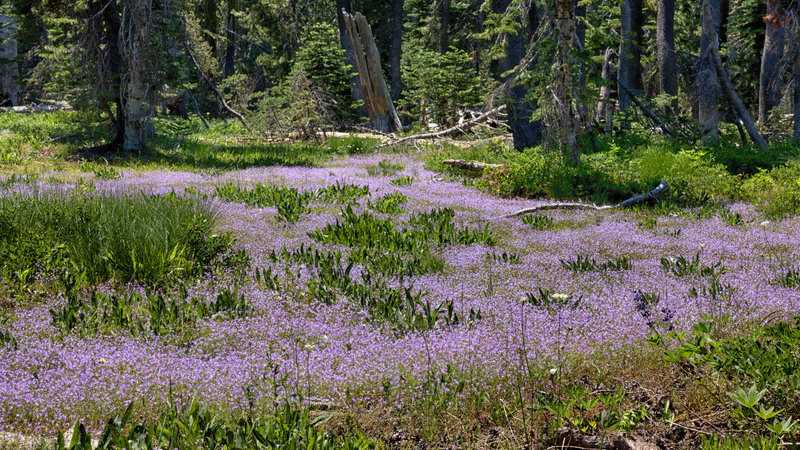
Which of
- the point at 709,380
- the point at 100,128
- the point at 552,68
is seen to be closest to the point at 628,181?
the point at 552,68

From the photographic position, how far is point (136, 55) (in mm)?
12938

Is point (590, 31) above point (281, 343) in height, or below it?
above

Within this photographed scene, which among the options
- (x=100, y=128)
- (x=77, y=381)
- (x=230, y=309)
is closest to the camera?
(x=77, y=381)

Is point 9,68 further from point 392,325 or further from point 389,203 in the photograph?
point 392,325

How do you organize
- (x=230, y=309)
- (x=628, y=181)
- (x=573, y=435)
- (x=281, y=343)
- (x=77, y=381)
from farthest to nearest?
(x=628, y=181) → (x=230, y=309) → (x=281, y=343) → (x=77, y=381) → (x=573, y=435)

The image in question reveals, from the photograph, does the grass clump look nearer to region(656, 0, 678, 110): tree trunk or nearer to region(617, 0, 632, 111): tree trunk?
region(617, 0, 632, 111): tree trunk

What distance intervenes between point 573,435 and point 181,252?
4.10m

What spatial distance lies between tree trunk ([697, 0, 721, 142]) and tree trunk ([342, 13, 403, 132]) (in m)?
11.9

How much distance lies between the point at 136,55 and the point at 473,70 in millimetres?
11124

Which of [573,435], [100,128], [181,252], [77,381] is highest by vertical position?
[100,128]

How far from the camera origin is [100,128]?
19125mm

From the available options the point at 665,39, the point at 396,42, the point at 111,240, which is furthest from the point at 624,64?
the point at 111,240

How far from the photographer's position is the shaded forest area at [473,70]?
11859 millimetres

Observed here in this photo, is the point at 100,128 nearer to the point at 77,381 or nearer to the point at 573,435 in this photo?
the point at 77,381
